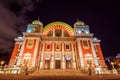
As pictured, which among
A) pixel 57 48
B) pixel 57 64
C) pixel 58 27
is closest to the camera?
pixel 57 64


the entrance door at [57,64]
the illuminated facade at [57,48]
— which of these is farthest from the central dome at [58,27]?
the entrance door at [57,64]

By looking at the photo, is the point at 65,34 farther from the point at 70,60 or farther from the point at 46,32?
the point at 70,60

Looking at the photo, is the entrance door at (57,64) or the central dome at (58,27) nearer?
the entrance door at (57,64)

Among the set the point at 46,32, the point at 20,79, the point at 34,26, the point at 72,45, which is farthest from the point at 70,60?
the point at 20,79

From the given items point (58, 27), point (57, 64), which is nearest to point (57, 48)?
point (57, 64)

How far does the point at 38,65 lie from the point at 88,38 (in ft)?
38.3

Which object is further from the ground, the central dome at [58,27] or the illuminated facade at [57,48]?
the central dome at [58,27]

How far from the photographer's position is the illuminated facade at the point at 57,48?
2169 cm

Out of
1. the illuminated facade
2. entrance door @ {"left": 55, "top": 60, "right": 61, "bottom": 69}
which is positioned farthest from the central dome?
entrance door @ {"left": 55, "top": 60, "right": 61, "bottom": 69}

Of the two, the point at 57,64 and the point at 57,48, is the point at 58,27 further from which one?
the point at 57,64

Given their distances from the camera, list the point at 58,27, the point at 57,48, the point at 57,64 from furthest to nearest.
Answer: the point at 58,27 → the point at 57,48 → the point at 57,64

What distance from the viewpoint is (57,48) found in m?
24.8

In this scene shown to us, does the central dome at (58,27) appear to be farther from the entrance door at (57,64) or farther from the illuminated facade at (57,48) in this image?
the entrance door at (57,64)

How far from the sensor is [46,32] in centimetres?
2694
